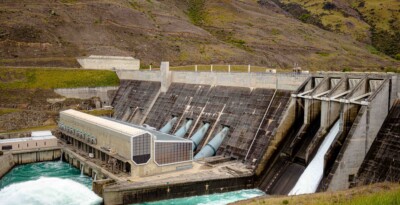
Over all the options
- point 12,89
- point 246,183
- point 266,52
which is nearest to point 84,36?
point 12,89

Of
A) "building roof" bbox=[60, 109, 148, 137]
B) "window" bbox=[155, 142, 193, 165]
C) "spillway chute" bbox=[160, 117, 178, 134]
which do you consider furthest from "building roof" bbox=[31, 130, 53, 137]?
"window" bbox=[155, 142, 193, 165]

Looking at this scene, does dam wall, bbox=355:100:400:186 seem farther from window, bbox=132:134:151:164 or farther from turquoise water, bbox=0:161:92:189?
turquoise water, bbox=0:161:92:189

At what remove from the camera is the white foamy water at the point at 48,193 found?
107 ft

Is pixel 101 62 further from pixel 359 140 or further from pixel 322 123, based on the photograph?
pixel 359 140

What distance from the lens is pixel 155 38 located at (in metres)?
101

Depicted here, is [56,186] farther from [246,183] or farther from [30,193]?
[246,183]

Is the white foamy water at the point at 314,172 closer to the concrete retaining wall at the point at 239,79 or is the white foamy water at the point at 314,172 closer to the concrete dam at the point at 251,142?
the concrete dam at the point at 251,142

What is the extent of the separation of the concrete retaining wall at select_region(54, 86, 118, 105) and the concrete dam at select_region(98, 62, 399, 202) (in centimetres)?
1651

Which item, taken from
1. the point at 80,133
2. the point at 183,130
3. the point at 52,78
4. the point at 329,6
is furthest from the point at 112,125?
the point at 329,6

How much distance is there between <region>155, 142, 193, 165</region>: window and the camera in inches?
1453

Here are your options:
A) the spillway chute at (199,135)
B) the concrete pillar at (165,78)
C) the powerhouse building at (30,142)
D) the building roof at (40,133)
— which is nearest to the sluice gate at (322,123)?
the spillway chute at (199,135)

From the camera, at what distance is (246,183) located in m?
34.6

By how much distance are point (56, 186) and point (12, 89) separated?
33121 mm

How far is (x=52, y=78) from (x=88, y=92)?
676 centimetres
